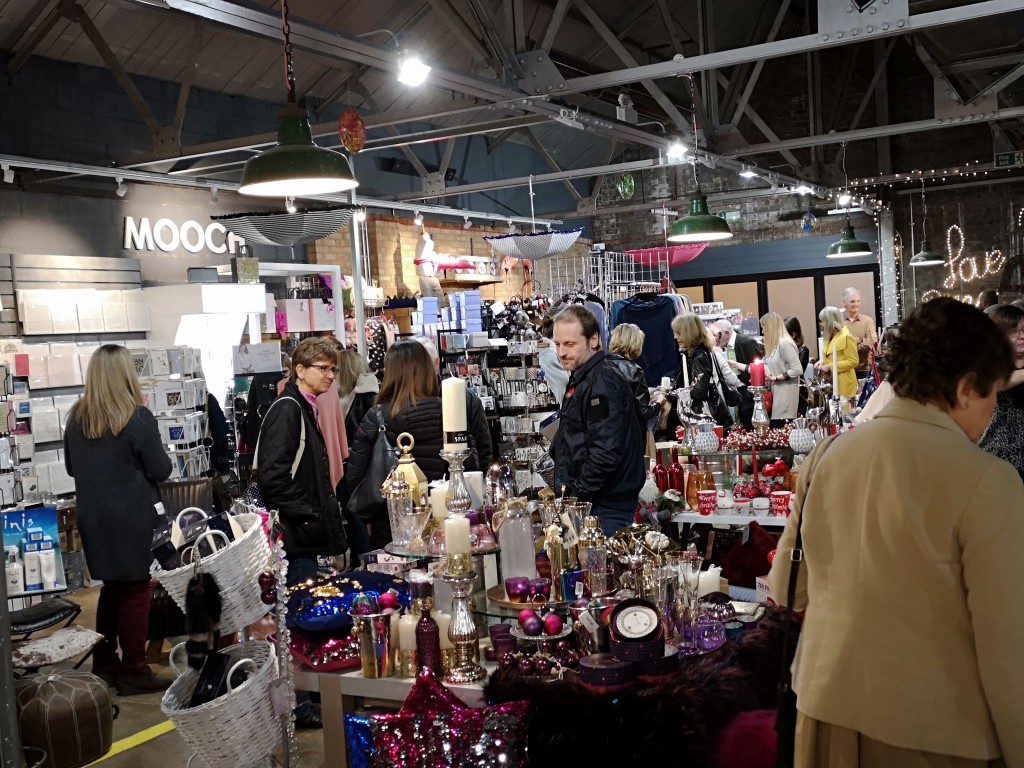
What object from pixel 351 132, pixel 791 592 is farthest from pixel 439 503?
pixel 351 132

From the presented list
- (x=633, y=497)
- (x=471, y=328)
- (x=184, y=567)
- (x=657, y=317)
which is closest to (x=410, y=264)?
(x=471, y=328)

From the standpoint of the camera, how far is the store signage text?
28.9 ft

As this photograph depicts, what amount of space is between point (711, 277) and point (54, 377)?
39.7 feet

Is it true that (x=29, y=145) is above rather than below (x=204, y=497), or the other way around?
above

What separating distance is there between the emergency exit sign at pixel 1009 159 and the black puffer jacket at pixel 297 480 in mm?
10793

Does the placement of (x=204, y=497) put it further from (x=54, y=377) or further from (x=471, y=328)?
(x=471, y=328)

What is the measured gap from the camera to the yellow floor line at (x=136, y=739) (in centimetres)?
426

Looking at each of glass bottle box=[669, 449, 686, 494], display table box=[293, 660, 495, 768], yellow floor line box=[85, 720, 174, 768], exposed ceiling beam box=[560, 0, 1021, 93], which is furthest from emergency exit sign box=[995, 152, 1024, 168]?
display table box=[293, 660, 495, 768]

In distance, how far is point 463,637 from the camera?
8.36ft

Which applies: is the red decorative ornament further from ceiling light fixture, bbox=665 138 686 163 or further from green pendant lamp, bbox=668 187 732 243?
ceiling light fixture, bbox=665 138 686 163

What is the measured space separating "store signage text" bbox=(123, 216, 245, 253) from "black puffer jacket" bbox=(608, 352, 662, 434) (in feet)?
15.8

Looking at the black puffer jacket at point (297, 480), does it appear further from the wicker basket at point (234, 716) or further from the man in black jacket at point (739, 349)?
the man in black jacket at point (739, 349)

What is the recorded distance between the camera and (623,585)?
2662mm

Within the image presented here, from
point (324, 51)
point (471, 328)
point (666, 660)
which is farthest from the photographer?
point (471, 328)
